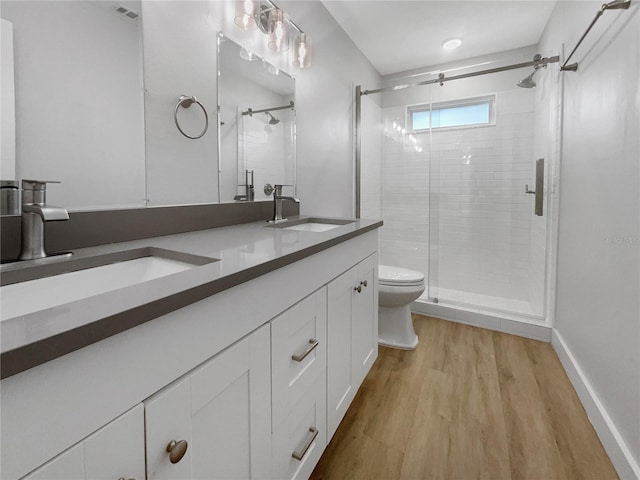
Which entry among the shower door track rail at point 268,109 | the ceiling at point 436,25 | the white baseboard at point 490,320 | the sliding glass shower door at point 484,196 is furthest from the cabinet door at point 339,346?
the ceiling at point 436,25

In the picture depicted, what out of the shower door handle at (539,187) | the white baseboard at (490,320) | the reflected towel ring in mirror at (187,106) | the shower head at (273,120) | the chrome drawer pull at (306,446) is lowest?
the white baseboard at (490,320)

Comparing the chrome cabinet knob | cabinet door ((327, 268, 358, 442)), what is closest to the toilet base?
cabinet door ((327, 268, 358, 442))

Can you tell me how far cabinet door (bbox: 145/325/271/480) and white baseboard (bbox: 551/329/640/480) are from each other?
124 cm

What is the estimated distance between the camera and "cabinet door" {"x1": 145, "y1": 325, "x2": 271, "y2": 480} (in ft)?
1.95

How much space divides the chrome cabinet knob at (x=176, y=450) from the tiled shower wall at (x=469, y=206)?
2713 mm

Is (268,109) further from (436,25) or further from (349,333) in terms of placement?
(436,25)

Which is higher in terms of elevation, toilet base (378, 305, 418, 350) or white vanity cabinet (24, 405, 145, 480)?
white vanity cabinet (24, 405, 145, 480)

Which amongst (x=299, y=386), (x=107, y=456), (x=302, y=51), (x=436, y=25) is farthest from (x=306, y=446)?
(x=436, y=25)

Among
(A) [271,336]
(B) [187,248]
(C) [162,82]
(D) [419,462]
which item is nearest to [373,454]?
(D) [419,462]

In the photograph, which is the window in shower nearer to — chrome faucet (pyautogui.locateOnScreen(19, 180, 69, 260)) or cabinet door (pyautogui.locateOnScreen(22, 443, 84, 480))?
chrome faucet (pyautogui.locateOnScreen(19, 180, 69, 260))

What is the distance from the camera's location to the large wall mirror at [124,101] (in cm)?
92

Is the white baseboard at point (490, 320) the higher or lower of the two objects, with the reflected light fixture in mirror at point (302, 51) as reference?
lower

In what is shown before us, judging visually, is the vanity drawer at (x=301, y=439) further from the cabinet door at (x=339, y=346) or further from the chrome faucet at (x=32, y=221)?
the chrome faucet at (x=32, y=221)

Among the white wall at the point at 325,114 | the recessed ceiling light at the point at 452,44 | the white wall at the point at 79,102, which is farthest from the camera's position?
the recessed ceiling light at the point at 452,44
